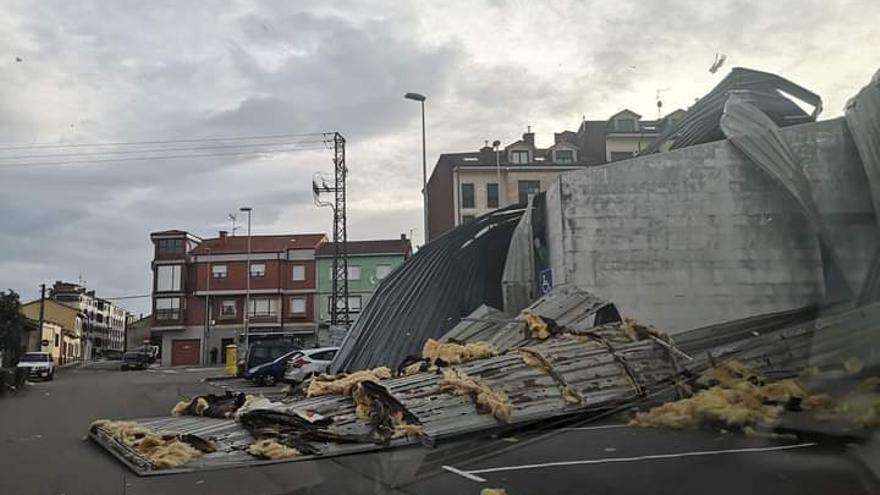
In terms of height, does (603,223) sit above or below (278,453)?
above

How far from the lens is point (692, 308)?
688 inches

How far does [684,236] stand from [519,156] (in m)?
42.0

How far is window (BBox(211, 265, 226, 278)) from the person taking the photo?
212ft

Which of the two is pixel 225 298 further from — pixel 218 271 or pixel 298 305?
pixel 298 305

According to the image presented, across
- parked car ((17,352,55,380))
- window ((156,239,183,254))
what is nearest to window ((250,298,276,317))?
window ((156,239,183,254))

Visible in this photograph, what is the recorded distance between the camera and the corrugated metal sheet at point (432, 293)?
21.2 meters

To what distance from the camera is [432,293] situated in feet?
72.7

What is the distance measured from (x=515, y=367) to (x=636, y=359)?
205cm

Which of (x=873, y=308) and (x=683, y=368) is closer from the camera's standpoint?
(x=873, y=308)

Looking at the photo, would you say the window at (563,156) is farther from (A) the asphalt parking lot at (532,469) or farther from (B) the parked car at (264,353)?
(A) the asphalt parking lot at (532,469)

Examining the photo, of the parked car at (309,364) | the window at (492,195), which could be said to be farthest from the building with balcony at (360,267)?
the parked car at (309,364)

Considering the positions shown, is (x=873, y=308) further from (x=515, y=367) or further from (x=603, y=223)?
(x=603, y=223)

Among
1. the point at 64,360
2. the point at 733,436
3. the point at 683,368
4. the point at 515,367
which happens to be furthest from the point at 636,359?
the point at 64,360

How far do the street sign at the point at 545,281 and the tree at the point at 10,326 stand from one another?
32711 millimetres
